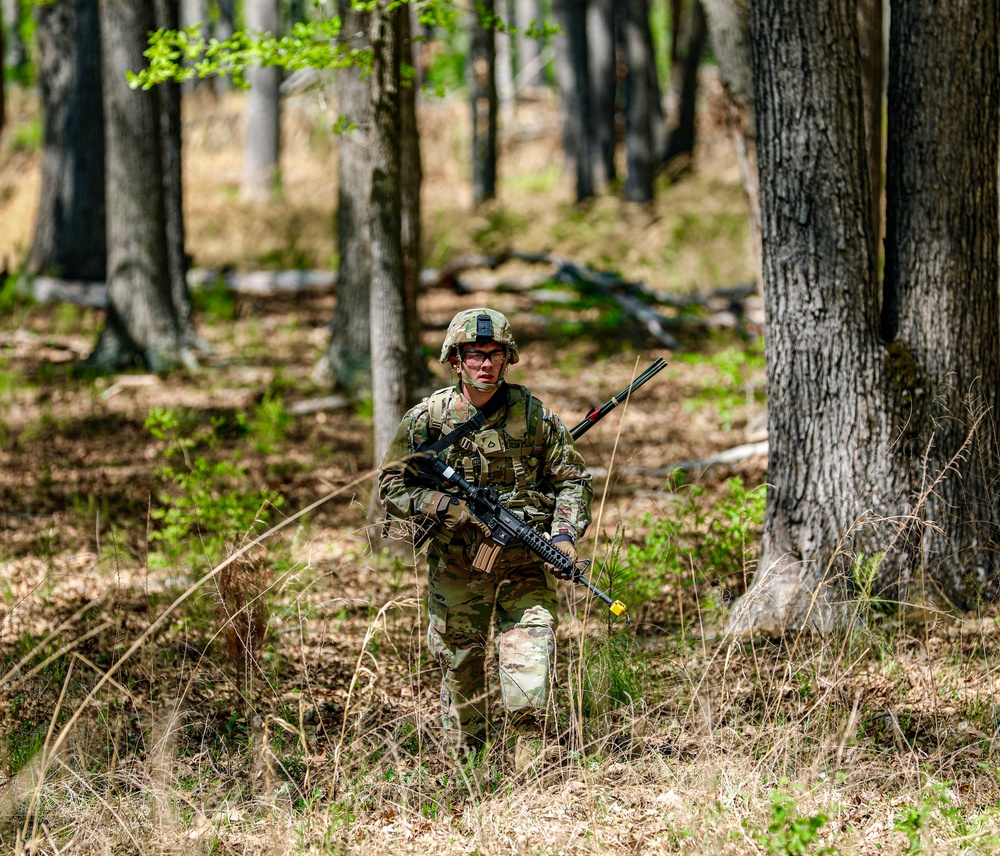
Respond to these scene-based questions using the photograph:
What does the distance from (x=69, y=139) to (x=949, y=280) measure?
1174cm

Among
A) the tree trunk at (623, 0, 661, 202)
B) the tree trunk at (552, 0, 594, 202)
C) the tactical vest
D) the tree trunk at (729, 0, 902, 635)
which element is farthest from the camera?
the tree trunk at (552, 0, 594, 202)

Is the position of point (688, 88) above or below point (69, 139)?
above

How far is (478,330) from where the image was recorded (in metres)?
3.86

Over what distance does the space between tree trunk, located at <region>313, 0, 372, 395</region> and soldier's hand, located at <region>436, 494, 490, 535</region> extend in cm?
485

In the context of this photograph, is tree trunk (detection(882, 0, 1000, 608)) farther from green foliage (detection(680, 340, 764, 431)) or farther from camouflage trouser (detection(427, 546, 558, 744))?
green foliage (detection(680, 340, 764, 431))

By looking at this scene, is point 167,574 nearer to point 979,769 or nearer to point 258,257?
point 979,769

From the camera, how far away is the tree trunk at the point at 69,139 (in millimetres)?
12969

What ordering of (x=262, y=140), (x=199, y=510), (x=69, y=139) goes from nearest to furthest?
(x=199, y=510), (x=69, y=139), (x=262, y=140)

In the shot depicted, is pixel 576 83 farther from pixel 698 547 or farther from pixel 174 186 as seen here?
pixel 698 547

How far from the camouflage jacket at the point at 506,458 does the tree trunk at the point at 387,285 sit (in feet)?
5.90

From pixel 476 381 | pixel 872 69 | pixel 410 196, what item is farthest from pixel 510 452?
pixel 872 69

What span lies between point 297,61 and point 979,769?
4591 mm

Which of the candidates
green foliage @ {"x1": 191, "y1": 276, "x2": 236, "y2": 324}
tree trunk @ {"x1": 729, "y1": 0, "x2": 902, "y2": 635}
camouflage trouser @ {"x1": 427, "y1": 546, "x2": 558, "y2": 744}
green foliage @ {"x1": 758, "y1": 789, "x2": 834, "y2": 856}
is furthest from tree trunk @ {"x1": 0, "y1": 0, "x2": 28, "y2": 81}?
green foliage @ {"x1": 758, "y1": 789, "x2": 834, "y2": 856}

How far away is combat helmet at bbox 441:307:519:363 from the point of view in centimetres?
386
